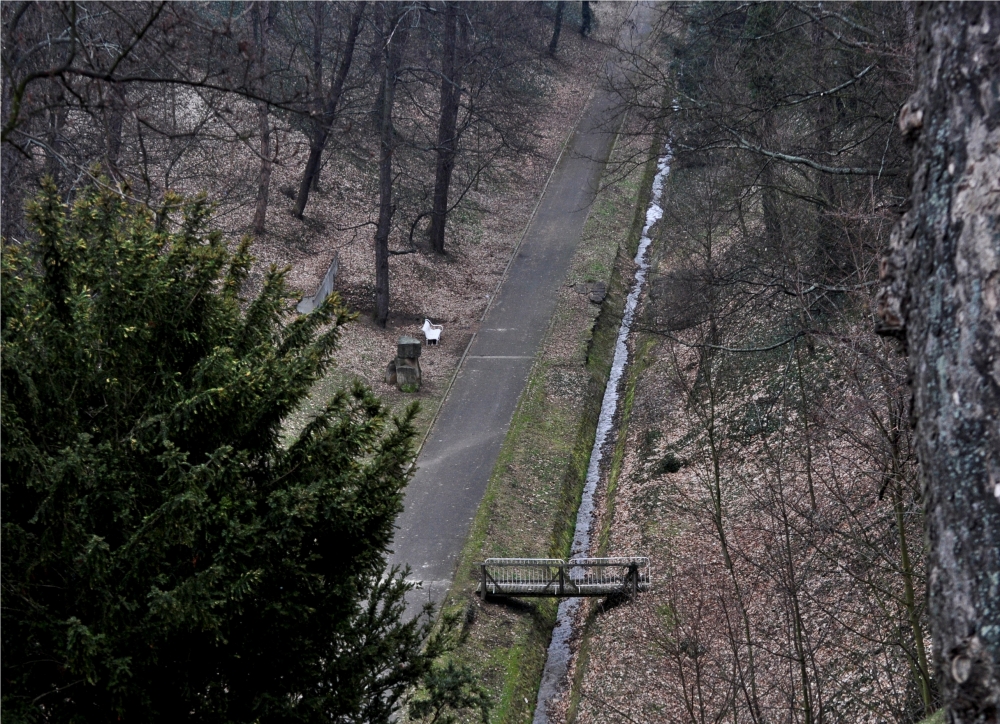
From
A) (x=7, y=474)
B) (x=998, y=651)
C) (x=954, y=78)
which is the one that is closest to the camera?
(x=998, y=651)

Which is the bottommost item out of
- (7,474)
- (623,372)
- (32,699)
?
(32,699)

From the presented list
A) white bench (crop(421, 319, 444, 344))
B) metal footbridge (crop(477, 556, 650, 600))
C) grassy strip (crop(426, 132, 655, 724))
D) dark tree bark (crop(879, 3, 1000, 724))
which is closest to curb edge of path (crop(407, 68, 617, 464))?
white bench (crop(421, 319, 444, 344))

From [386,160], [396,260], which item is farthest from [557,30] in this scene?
[386,160]

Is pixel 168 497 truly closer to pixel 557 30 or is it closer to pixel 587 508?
pixel 587 508

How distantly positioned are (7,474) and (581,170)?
104 feet

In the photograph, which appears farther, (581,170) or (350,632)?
(581,170)

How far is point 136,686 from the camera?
6.03 meters

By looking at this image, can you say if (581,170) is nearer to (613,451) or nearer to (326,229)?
(326,229)

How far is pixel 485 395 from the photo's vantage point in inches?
867

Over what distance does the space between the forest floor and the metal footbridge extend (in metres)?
5.45

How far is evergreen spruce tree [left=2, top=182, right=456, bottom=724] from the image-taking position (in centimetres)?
586

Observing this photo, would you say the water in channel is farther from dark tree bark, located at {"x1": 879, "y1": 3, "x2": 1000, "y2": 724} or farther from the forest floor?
dark tree bark, located at {"x1": 879, "y1": 3, "x2": 1000, "y2": 724}

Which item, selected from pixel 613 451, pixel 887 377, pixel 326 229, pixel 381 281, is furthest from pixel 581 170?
pixel 887 377

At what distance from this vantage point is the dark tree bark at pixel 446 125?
1020 inches
